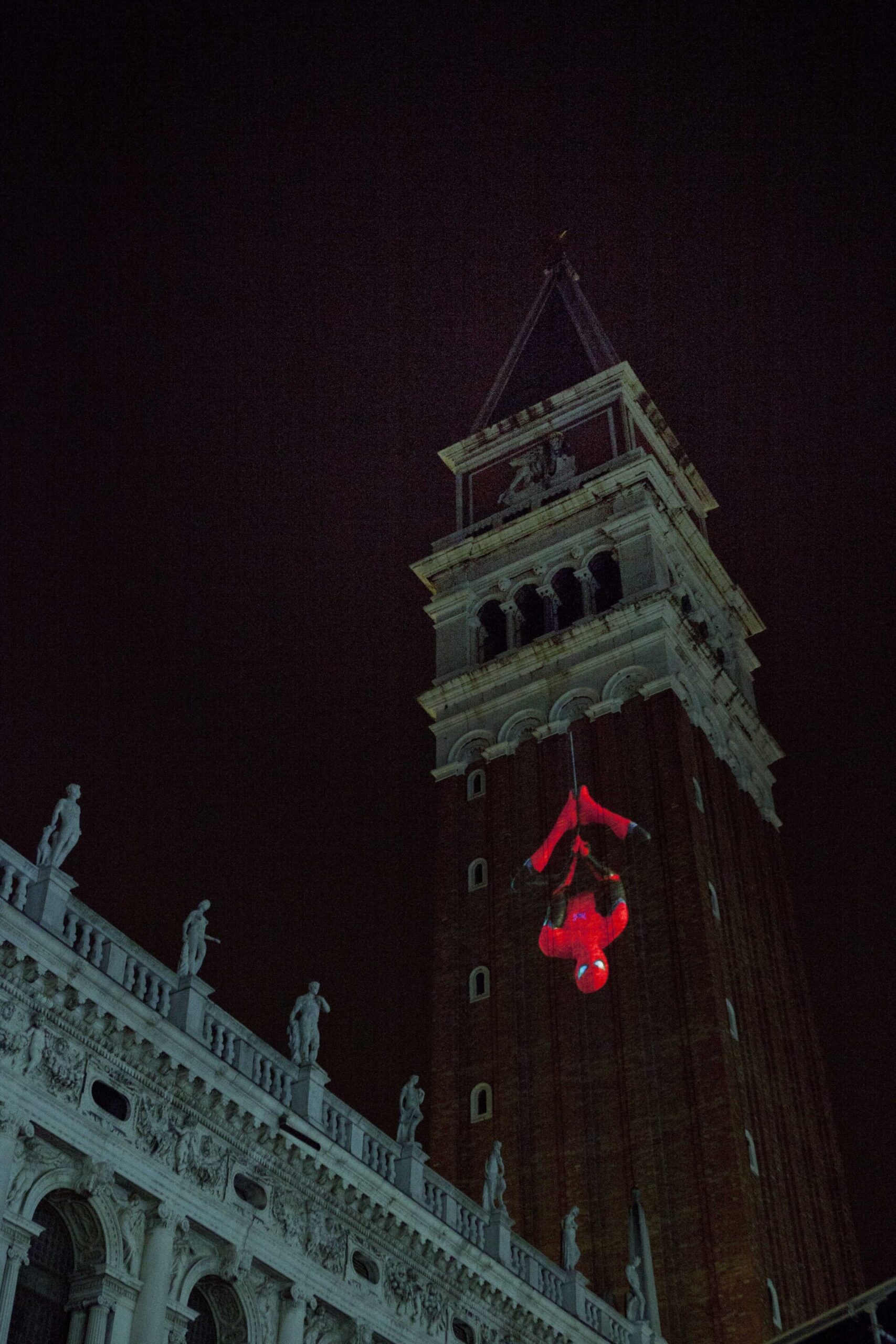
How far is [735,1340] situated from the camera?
3816 centimetres

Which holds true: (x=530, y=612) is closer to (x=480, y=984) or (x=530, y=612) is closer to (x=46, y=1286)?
(x=480, y=984)

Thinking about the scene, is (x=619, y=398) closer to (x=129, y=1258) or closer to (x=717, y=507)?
(x=717, y=507)

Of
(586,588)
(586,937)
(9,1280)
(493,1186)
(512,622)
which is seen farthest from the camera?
(512,622)

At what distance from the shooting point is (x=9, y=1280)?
66.6ft

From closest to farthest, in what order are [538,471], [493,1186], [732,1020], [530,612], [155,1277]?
[155,1277]
[493,1186]
[732,1020]
[530,612]
[538,471]

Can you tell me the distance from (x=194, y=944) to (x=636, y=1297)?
1725 centimetres

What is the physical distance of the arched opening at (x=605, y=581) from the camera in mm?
56875

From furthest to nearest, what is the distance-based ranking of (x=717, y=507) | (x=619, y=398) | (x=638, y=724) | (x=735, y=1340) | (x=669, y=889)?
(x=717, y=507) → (x=619, y=398) → (x=638, y=724) → (x=669, y=889) → (x=735, y=1340)

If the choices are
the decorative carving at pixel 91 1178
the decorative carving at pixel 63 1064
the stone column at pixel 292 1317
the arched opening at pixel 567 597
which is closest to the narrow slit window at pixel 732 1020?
the arched opening at pixel 567 597

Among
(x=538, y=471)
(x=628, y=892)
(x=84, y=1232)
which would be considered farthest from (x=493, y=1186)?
(x=538, y=471)

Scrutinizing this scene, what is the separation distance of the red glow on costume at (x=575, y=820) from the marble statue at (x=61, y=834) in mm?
25804

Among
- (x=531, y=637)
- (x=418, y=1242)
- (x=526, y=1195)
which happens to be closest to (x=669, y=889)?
(x=526, y=1195)

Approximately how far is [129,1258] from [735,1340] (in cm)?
2104

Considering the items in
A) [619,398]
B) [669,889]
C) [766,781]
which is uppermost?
[619,398]
